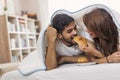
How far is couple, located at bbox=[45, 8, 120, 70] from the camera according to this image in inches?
42.3

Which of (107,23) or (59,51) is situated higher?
(107,23)

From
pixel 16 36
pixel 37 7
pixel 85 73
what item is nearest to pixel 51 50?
pixel 85 73

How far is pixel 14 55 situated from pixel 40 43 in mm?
2155

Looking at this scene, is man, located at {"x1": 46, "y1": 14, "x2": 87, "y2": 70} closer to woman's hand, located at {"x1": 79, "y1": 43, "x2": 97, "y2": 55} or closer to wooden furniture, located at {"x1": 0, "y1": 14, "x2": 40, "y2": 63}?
woman's hand, located at {"x1": 79, "y1": 43, "x2": 97, "y2": 55}

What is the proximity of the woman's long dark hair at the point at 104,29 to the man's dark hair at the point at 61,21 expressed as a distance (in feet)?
0.36

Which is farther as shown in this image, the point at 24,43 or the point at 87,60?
the point at 24,43

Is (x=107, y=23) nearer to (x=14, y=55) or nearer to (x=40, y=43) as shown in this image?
(x=40, y=43)

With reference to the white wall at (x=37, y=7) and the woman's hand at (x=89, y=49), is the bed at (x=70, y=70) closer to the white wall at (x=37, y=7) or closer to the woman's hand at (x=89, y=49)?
the woman's hand at (x=89, y=49)

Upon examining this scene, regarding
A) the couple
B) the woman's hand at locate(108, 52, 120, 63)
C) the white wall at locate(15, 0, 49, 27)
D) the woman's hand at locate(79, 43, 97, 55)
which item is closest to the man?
the couple

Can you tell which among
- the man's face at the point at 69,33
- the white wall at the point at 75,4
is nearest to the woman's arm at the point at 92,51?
the man's face at the point at 69,33

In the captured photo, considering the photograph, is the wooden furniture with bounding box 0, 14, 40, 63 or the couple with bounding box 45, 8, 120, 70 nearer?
the couple with bounding box 45, 8, 120, 70

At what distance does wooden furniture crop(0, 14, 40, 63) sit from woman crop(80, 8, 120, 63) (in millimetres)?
2024

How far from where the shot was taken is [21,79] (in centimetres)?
115

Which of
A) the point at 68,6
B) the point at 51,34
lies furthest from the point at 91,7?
the point at 68,6
